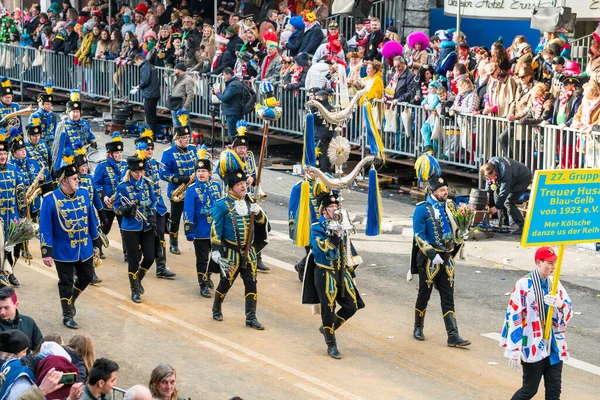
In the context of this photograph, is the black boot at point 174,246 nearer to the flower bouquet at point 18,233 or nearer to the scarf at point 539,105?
the flower bouquet at point 18,233

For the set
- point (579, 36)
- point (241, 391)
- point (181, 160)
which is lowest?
point (241, 391)

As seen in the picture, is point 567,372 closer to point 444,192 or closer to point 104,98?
point 444,192

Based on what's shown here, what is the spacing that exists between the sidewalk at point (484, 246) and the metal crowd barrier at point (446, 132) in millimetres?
1103

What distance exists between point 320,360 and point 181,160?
5.05 m

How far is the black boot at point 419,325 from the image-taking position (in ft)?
45.8

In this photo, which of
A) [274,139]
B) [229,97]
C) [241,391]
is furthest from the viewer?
[274,139]

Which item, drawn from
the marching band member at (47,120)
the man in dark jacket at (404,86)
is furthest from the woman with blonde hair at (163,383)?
the man in dark jacket at (404,86)

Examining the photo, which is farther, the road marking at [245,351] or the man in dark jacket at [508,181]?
the man in dark jacket at [508,181]

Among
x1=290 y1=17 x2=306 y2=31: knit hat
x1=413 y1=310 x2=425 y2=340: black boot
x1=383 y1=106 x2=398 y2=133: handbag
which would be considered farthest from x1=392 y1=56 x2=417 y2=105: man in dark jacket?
x1=413 y1=310 x2=425 y2=340: black boot

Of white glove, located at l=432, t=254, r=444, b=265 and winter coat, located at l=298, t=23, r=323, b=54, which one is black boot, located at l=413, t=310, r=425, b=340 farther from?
winter coat, located at l=298, t=23, r=323, b=54

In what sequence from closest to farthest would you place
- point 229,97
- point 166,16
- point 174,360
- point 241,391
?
point 241,391
point 174,360
point 229,97
point 166,16

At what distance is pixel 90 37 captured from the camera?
30.3m

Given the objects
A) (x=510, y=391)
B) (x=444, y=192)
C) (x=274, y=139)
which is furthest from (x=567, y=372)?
(x=274, y=139)

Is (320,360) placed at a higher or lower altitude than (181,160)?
lower
